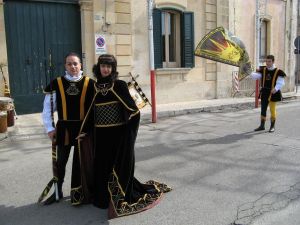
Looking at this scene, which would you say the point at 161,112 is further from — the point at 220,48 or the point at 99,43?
the point at 99,43

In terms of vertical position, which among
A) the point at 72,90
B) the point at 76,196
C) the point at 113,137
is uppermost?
the point at 72,90

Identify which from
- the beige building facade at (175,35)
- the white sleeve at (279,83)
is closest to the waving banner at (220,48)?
the white sleeve at (279,83)

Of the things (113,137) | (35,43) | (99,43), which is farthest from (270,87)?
(35,43)

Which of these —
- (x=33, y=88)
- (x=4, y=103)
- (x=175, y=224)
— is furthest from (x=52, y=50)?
(x=175, y=224)

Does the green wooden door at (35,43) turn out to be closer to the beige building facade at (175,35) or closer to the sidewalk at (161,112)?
the beige building facade at (175,35)

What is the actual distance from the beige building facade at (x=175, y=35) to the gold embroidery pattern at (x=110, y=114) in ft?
22.8

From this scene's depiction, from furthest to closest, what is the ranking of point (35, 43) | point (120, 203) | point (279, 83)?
point (35, 43), point (279, 83), point (120, 203)

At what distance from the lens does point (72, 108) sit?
4.39 m

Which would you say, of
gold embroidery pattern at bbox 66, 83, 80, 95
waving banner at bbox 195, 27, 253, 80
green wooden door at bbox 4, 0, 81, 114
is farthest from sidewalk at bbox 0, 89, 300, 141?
gold embroidery pattern at bbox 66, 83, 80, 95

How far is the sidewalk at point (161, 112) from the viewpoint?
868cm

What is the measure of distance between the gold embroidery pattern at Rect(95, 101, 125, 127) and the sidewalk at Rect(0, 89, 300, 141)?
468 cm

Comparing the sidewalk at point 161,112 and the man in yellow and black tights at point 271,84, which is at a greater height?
the man in yellow and black tights at point 271,84

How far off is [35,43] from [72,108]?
23.9 feet

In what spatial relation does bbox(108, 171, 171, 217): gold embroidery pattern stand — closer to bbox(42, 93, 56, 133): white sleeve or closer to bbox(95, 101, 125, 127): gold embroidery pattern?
bbox(95, 101, 125, 127): gold embroidery pattern
